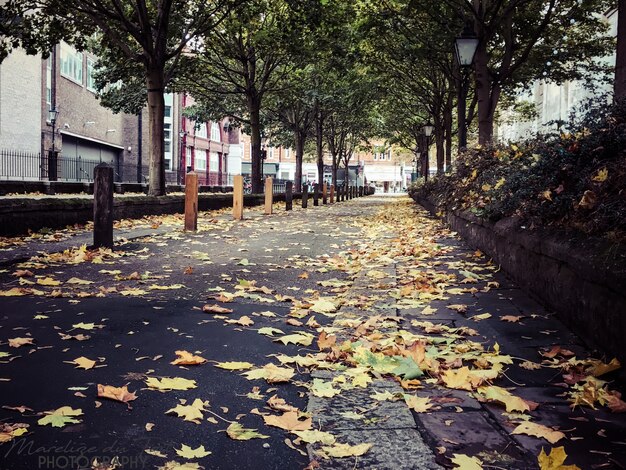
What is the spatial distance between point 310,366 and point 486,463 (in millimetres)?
1365

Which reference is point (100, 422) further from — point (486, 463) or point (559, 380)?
point (559, 380)

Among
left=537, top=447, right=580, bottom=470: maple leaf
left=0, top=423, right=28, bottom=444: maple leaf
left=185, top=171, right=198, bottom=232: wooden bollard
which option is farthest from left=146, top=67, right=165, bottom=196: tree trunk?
left=537, top=447, right=580, bottom=470: maple leaf

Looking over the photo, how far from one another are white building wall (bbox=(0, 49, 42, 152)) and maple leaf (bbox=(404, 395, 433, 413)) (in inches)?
1189

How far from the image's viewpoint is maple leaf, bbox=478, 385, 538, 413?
2666 millimetres

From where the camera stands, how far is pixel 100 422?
2465 millimetres

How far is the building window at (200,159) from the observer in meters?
61.1

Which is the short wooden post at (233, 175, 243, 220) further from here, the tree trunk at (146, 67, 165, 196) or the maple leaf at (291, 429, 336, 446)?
the maple leaf at (291, 429, 336, 446)

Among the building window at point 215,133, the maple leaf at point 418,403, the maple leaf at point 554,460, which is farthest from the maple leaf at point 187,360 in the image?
the building window at point 215,133

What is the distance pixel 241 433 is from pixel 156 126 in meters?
14.6

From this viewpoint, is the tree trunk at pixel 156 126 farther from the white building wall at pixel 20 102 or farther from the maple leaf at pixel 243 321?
the white building wall at pixel 20 102

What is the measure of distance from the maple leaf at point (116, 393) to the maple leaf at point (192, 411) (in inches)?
9.6

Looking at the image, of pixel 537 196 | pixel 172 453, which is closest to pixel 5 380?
pixel 172 453

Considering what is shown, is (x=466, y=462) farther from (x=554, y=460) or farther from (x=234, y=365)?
(x=234, y=365)

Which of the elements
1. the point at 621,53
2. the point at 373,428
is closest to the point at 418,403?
the point at 373,428
